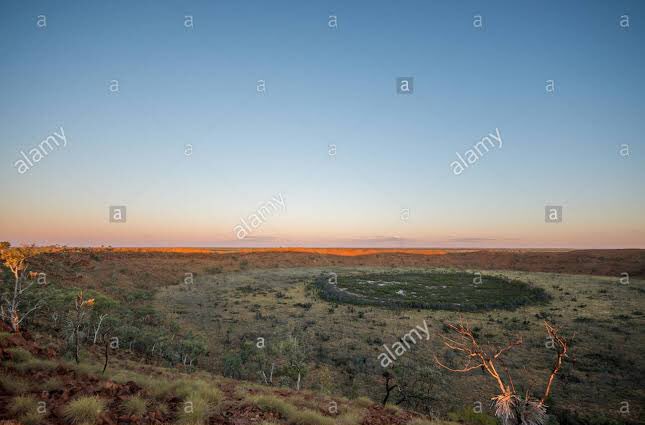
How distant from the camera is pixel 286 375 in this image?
18312mm

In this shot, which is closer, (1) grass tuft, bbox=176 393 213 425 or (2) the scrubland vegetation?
(1) grass tuft, bbox=176 393 213 425

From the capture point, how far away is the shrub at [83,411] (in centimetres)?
805

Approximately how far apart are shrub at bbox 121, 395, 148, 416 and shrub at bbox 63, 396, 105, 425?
1.98 ft

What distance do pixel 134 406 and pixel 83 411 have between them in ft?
4.01

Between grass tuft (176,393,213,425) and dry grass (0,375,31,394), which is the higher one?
dry grass (0,375,31,394)

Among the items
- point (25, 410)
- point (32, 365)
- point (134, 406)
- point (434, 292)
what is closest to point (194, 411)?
point (134, 406)

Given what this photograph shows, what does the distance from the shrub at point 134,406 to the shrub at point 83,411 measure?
60 cm

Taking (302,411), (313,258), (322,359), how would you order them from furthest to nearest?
(313,258) < (322,359) < (302,411)

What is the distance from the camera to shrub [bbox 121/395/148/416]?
8930mm

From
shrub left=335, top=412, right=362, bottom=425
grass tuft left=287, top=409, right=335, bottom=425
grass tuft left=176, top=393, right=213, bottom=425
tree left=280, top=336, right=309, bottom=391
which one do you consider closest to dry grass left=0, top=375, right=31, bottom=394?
grass tuft left=176, top=393, right=213, bottom=425

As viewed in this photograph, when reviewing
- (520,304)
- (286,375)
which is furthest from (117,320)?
(520,304)

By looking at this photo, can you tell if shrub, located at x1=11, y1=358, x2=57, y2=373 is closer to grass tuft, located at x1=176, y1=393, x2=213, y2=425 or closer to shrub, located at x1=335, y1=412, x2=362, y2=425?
grass tuft, located at x1=176, y1=393, x2=213, y2=425

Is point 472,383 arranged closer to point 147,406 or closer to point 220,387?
point 220,387

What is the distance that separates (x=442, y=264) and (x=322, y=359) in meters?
68.0
